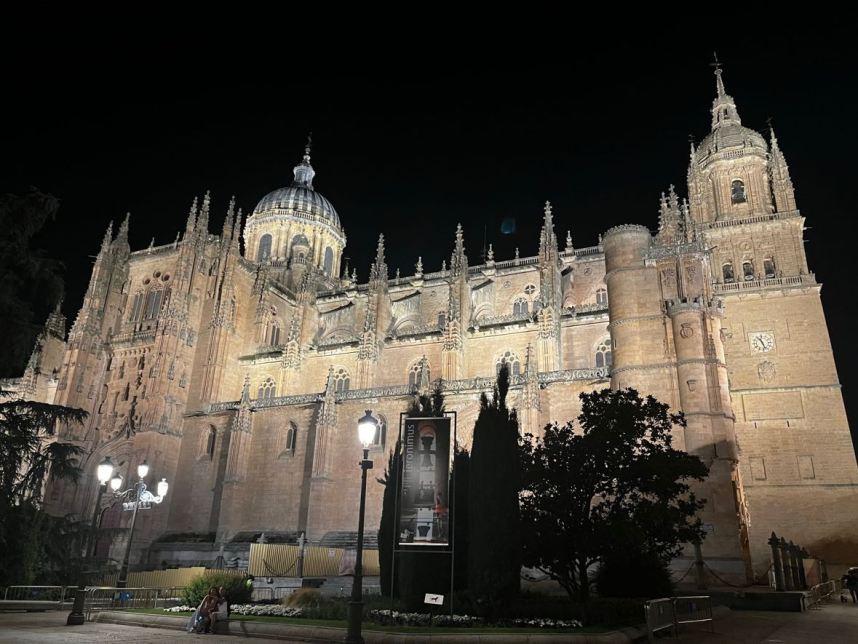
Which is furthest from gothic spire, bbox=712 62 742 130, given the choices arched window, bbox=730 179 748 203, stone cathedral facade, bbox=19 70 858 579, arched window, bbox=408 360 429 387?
arched window, bbox=408 360 429 387

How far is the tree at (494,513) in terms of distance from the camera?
14.4 m

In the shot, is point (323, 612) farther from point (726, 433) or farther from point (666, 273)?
point (666, 273)

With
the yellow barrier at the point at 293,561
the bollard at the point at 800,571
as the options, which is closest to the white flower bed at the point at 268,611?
the yellow barrier at the point at 293,561

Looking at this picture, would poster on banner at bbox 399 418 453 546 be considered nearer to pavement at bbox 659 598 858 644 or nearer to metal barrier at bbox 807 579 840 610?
pavement at bbox 659 598 858 644

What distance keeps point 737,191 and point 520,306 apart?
15.4m

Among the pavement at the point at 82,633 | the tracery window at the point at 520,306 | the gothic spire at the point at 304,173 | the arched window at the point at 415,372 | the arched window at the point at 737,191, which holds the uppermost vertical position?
the gothic spire at the point at 304,173

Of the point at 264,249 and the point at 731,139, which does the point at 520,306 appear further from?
the point at 264,249

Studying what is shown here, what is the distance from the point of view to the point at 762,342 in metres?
35.4

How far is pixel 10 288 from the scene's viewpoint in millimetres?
18672

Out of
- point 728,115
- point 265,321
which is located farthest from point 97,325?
point 728,115

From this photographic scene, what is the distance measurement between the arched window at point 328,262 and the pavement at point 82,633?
45303 mm

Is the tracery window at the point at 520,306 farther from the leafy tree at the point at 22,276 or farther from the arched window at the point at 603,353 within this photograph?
the leafy tree at the point at 22,276

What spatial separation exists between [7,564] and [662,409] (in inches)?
814

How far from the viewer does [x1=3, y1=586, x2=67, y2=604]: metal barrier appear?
66.5ft
